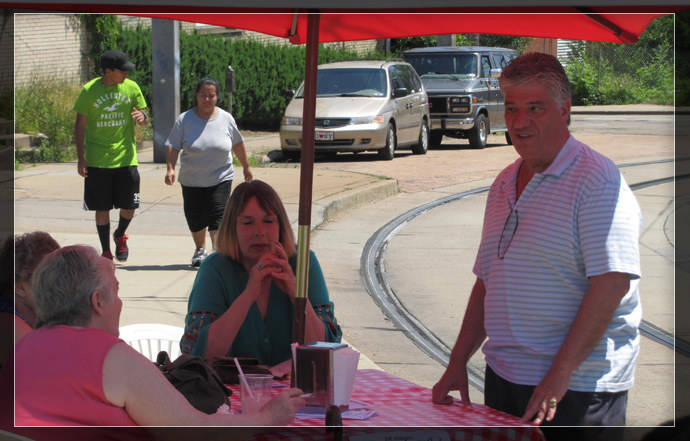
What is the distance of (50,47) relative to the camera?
65.1 feet

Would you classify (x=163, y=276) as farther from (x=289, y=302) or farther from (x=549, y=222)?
(x=549, y=222)

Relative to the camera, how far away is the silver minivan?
1516cm

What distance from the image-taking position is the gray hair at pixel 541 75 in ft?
8.78

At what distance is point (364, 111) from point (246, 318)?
12.2 m

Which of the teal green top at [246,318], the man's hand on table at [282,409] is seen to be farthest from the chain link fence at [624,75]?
the man's hand on table at [282,409]

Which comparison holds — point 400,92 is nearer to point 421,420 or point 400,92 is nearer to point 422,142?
point 422,142

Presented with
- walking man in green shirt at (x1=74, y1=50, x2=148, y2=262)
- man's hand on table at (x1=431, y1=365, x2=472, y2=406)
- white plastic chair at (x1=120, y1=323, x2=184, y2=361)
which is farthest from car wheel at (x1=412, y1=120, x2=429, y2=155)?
man's hand on table at (x1=431, y1=365, x2=472, y2=406)

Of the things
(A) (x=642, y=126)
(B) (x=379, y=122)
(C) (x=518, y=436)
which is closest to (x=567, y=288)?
(C) (x=518, y=436)

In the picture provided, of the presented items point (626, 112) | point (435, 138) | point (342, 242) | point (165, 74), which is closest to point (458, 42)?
point (626, 112)

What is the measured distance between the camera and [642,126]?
24.7 metres

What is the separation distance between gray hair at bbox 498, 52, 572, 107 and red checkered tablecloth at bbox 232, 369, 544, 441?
1.01 meters

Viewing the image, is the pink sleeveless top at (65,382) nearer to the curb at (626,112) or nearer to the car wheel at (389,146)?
the car wheel at (389,146)

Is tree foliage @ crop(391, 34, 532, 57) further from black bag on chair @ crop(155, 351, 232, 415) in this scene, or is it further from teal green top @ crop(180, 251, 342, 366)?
black bag on chair @ crop(155, 351, 232, 415)

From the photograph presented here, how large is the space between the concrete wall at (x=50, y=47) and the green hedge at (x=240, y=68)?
1166 millimetres
